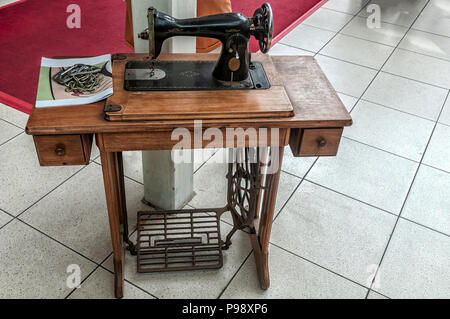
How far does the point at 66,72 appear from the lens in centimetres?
152

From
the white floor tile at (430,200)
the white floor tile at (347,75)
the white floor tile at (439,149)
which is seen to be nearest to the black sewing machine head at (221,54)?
the white floor tile at (430,200)

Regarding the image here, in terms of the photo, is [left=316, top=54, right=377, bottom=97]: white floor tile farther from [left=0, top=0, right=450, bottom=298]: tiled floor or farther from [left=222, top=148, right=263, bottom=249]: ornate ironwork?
[left=222, top=148, right=263, bottom=249]: ornate ironwork

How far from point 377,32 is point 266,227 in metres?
3.00

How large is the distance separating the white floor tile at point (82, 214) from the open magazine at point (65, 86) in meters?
0.83

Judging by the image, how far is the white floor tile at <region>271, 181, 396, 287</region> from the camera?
205 centimetres

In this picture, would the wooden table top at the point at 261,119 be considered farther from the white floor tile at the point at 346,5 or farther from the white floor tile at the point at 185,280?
the white floor tile at the point at 346,5

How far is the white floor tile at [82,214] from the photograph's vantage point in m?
2.04

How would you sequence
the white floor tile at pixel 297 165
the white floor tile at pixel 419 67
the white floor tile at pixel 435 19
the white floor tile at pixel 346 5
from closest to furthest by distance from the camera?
the white floor tile at pixel 297 165
the white floor tile at pixel 419 67
the white floor tile at pixel 435 19
the white floor tile at pixel 346 5

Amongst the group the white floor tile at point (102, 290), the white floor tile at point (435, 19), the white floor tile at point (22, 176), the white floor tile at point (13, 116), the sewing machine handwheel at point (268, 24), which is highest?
the sewing machine handwheel at point (268, 24)

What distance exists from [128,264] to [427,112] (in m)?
2.24

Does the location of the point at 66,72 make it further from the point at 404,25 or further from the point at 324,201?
the point at 404,25

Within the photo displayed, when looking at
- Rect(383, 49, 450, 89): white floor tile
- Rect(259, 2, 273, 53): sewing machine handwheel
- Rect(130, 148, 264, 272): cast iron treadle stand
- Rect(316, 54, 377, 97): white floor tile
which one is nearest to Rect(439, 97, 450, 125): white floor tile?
Rect(383, 49, 450, 89): white floor tile

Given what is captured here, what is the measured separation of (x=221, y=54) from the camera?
4.98 ft
